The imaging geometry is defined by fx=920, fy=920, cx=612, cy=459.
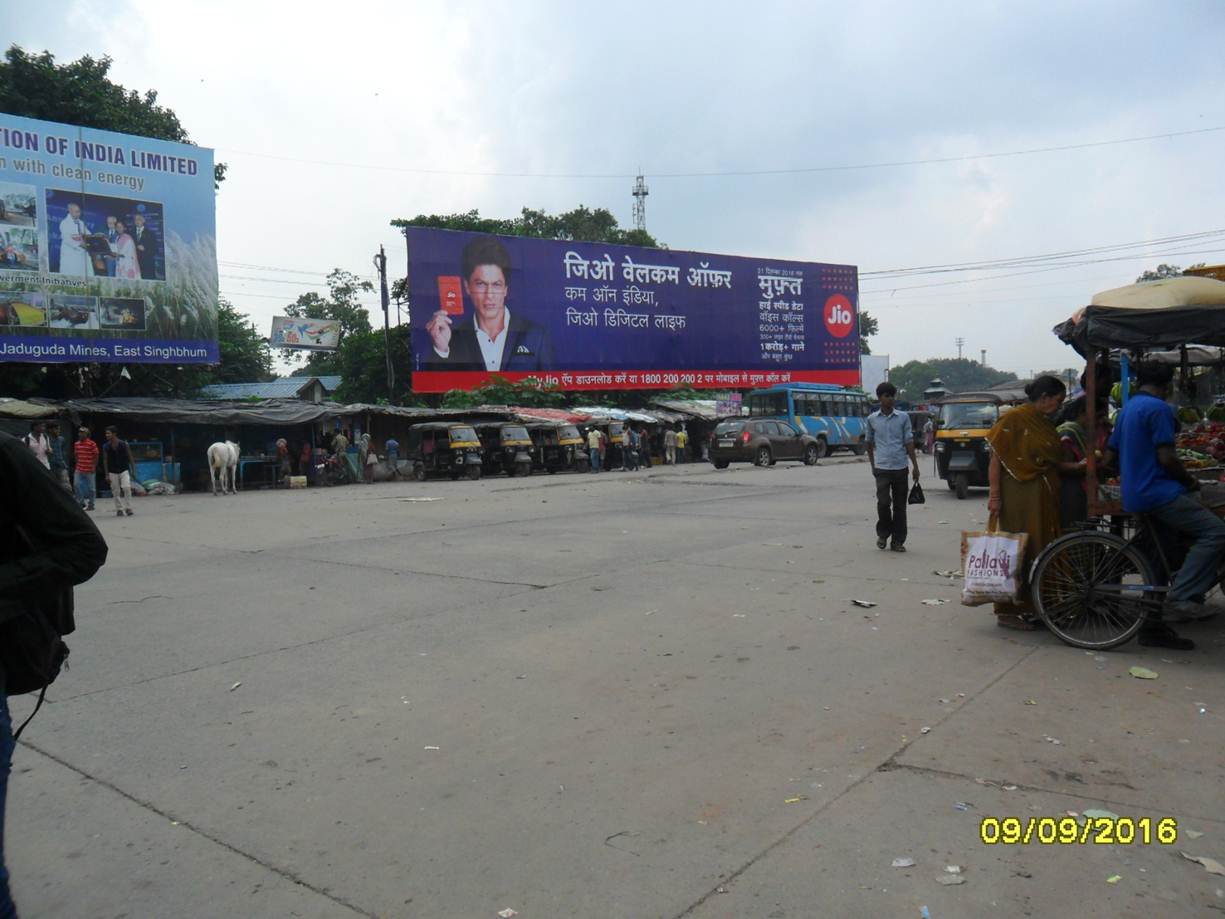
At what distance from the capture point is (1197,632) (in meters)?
6.00

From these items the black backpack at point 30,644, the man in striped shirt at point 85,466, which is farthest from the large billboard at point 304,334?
the black backpack at point 30,644

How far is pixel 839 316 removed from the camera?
4966 centimetres

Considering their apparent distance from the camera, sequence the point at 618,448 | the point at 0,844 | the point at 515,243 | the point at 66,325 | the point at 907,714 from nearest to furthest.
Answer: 1. the point at 0,844
2. the point at 907,714
3. the point at 66,325
4. the point at 618,448
5. the point at 515,243

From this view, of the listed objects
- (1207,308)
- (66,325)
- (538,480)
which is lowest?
(538,480)

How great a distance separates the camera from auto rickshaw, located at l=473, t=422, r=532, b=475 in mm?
29875

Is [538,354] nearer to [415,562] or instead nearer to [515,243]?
[515,243]

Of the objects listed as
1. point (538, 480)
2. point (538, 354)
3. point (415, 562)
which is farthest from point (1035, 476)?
point (538, 354)

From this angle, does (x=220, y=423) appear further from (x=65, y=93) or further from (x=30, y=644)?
(x=30, y=644)

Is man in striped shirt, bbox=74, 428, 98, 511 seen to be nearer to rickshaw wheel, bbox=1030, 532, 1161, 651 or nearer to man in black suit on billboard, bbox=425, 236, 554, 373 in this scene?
man in black suit on billboard, bbox=425, 236, 554, 373

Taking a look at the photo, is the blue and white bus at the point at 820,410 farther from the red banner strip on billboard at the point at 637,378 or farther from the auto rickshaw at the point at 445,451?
the auto rickshaw at the point at 445,451

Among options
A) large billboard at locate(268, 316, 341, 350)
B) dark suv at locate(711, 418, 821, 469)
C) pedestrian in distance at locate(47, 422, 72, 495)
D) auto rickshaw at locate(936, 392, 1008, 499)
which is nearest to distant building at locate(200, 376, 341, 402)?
large billboard at locate(268, 316, 341, 350)

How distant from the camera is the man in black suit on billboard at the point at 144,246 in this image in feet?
84.8

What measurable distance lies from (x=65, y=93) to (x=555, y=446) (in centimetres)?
1931

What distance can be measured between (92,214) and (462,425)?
457 inches
